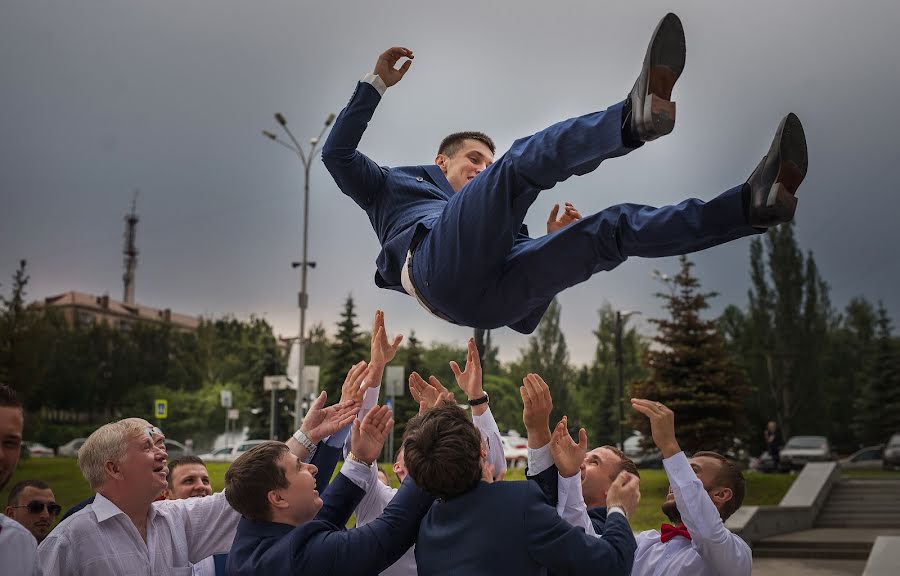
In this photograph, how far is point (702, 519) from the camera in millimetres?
3820

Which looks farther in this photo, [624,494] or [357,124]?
[357,124]

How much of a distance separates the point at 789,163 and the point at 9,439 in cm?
308

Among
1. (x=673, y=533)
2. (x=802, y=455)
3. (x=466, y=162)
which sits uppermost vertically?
(x=466, y=162)

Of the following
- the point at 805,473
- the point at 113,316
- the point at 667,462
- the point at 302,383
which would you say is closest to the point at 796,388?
the point at 805,473

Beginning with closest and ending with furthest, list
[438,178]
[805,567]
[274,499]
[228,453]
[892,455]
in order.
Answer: [274,499]
[438,178]
[805,567]
[892,455]
[228,453]

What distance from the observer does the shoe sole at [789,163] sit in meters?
3.46

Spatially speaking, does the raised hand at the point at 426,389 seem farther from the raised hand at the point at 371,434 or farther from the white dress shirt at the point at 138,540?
the white dress shirt at the point at 138,540

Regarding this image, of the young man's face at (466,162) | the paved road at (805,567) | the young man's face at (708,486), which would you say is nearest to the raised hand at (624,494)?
the young man's face at (708,486)

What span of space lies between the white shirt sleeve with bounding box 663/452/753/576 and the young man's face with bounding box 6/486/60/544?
362 centimetres

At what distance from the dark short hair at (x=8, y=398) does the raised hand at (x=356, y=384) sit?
1.37 metres

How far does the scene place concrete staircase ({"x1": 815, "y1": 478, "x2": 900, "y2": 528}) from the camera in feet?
57.4

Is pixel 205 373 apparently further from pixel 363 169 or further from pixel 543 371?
pixel 363 169

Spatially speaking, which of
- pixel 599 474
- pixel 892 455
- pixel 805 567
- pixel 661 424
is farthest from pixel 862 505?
pixel 661 424

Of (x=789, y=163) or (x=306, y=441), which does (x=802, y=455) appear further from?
(x=306, y=441)
